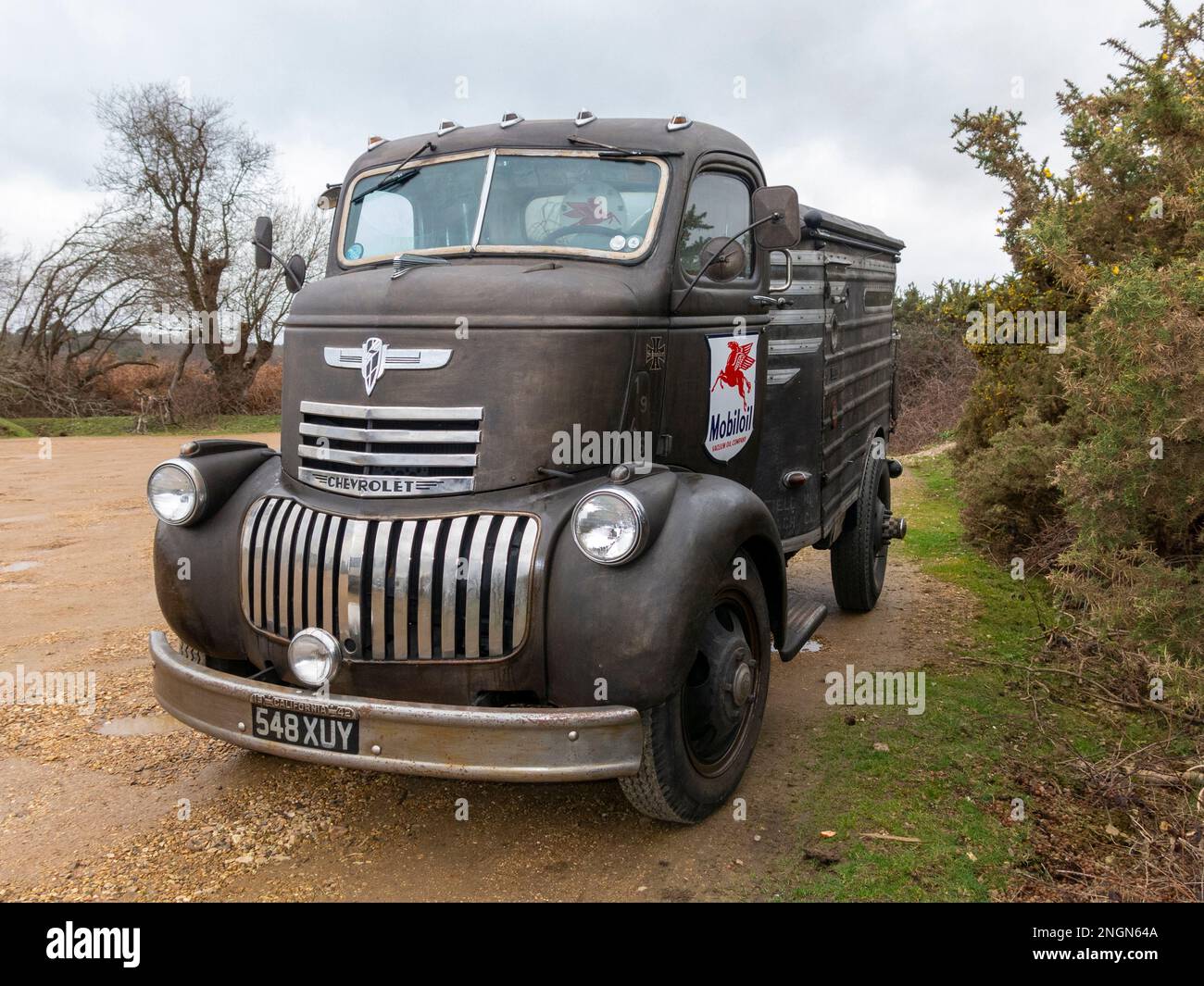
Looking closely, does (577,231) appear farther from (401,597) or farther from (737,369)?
(401,597)

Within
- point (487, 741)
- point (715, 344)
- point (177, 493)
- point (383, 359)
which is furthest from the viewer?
point (715, 344)

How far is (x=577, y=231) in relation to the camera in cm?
434

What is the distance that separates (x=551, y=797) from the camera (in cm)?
418

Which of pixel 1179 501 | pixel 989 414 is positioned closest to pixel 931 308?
pixel 989 414

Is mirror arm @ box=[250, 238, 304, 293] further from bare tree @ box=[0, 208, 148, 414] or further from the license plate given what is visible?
bare tree @ box=[0, 208, 148, 414]

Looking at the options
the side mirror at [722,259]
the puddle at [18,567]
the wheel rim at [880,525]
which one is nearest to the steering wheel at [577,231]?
the side mirror at [722,259]

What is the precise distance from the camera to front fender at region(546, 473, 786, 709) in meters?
3.35

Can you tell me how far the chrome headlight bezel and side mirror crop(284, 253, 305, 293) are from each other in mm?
2583

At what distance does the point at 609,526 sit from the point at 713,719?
3.19 feet

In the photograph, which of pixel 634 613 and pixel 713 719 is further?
pixel 713 719

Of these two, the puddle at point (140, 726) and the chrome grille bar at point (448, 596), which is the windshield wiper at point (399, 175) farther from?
the puddle at point (140, 726)

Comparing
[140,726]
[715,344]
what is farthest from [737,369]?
[140,726]

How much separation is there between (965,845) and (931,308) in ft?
52.1

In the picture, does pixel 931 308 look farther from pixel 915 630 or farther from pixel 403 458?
pixel 403 458
